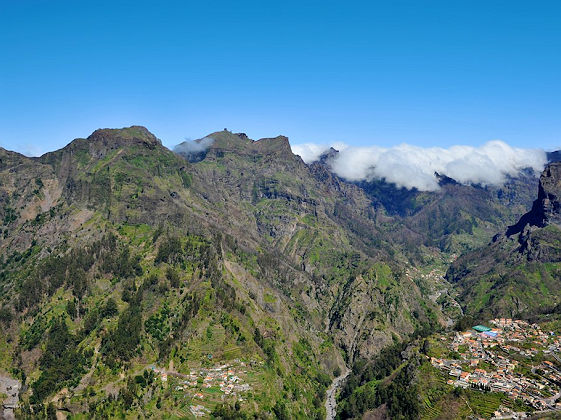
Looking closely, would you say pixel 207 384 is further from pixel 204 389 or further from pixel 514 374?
pixel 514 374

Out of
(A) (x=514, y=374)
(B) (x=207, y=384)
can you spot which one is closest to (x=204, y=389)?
(B) (x=207, y=384)

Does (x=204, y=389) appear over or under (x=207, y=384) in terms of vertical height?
under

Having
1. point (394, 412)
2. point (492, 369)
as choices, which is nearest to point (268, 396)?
point (394, 412)

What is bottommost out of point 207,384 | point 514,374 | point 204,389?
point 204,389

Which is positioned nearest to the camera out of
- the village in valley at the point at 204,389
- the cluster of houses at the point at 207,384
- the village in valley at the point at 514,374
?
the village in valley at the point at 514,374

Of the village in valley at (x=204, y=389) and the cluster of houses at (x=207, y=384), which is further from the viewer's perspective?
the cluster of houses at (x=207, y=384)

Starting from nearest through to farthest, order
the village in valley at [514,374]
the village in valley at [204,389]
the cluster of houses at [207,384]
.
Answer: the village in valley at [514,374] < the village in valley at [204,389] < the cluster of houses at [207,384]

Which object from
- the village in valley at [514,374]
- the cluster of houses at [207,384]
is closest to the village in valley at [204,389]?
the cluster of houses at [207,384]

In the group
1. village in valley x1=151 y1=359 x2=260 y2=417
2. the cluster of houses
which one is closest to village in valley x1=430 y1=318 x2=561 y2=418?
the cluster of houses

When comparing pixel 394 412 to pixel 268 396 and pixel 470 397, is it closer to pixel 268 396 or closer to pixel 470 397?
pixel 470 397

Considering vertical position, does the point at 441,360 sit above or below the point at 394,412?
above

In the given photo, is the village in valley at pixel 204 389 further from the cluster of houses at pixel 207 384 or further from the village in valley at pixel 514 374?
the village in valley at pixel 514 374
